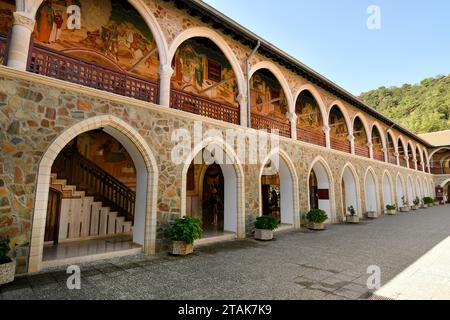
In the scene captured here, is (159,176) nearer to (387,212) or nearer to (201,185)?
(201,185)

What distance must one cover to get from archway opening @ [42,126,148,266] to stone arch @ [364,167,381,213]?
14.4 meters

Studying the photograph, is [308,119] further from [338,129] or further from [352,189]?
[352,189]

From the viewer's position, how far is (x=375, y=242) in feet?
24.3

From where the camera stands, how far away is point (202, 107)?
7766 mm

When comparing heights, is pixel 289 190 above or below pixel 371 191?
below

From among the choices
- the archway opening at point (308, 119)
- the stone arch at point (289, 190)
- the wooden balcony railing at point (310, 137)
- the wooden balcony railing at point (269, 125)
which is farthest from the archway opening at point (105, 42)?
the archway opening at point (308, 119)

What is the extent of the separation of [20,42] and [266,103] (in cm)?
889

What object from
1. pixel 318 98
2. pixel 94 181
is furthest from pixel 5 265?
pixel 318 98

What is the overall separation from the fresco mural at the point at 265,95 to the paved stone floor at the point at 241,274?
6.68m

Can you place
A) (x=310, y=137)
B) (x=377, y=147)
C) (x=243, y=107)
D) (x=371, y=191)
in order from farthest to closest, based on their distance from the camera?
(x=377, y=147) → (x=371, y=191) → (x=310, y=137) → (x=243, y=107)

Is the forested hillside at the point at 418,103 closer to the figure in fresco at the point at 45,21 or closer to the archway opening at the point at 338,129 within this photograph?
the archway opening at the point at 338,129

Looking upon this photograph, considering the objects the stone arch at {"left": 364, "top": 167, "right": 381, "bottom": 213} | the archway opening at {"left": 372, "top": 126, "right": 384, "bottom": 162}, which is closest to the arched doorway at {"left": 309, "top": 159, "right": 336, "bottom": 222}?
the stone arch at {"left": 364, "top": 167, "right": 381, "bottom": 213}
